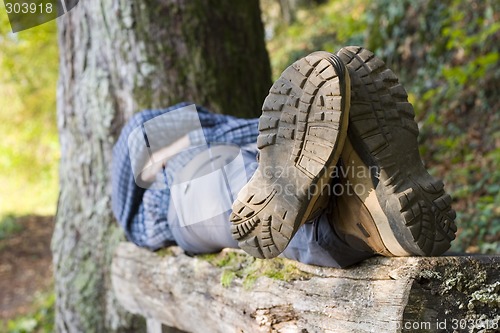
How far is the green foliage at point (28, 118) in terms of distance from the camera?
7.81 metres

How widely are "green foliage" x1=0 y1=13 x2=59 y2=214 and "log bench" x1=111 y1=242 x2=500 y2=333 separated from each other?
5.83 metres

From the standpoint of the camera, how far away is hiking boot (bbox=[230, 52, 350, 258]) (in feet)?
Result: 4.71

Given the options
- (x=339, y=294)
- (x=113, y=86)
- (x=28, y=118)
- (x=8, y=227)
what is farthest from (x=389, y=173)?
(x=8, y=227)

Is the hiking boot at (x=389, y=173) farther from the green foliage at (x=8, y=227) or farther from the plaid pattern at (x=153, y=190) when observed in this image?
the green foliage at (x=8, y=227)

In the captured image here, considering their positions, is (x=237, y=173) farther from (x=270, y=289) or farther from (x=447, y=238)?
(x=447, y=238)

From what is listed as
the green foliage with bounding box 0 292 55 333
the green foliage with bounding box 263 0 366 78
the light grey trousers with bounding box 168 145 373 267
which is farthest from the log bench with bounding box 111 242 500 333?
the green foliage with bounding box 263 0 366 78

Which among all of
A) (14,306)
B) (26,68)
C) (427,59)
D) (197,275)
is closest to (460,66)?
(427,59)

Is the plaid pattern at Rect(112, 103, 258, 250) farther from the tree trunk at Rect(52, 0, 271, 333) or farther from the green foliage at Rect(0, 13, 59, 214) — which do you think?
the green foliage at Rect(0, 13, 59, 214)

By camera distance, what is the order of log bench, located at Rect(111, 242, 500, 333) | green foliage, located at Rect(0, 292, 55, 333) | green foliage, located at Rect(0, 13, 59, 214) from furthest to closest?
green foliage, located at Rect(0, 13, 59, 214)
green foliage, located at Rect(0, 292, 55, 333)
log bench, located at Rect(111, 242, 500, 333)

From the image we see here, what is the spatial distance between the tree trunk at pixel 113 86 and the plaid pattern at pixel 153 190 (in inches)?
24.9

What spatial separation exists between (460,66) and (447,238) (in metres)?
3.87

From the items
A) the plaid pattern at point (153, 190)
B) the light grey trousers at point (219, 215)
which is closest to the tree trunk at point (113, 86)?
the plaid pattern at point (153, 190)

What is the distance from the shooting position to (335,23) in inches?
335

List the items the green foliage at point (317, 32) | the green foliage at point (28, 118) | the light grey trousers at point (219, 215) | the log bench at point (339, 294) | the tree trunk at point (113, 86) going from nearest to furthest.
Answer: the log bench at point (339, 294)
the light grey trousers at point (219, 215)
the tree trunk at point (113, 86)
the green foliage at point (317, 32)
the green foliage at point (28, 118)
